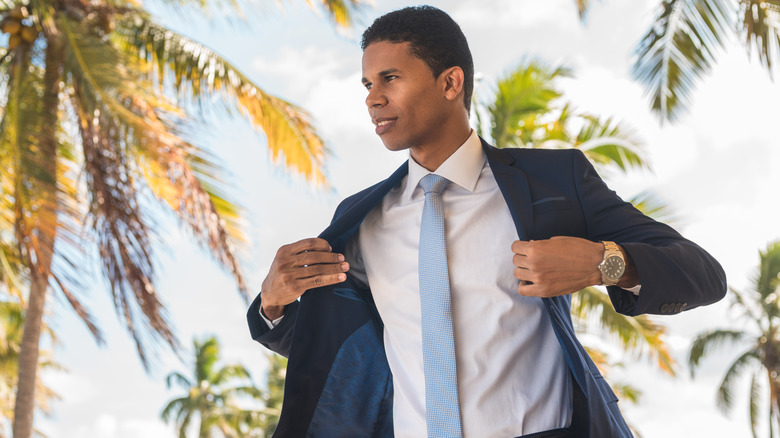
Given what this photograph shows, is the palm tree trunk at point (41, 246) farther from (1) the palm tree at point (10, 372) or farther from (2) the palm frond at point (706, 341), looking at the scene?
(2) the palm frond at point (706, 341)

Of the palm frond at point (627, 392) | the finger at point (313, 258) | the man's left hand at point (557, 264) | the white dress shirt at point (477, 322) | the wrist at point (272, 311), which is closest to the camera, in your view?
the man's left hand at point (557, 264)

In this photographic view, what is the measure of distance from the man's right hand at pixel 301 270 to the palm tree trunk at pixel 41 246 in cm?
551

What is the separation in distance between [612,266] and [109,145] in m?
6.38

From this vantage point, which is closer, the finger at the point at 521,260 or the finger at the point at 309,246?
the finger at the point at 521,260

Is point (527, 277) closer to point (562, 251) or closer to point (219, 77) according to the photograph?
point (562, 251)

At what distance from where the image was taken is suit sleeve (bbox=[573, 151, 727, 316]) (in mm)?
1732

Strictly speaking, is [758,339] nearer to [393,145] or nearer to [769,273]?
[769,273]

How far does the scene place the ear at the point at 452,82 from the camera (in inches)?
90.9

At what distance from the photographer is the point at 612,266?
1.71 metres

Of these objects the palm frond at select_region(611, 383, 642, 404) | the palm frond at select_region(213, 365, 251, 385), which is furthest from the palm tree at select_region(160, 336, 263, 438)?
the palm frond at select_region(611, 383, 642, 404)

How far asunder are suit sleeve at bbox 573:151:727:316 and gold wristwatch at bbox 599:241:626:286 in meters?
0.03

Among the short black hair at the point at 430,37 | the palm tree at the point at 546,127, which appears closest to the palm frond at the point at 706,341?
the palm tree at the point at 546,127

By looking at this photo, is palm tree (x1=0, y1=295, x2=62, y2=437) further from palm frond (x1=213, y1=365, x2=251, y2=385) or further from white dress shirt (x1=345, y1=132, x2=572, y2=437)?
white dress shirt (x1=345, y1=132, x2=572, y2=437)

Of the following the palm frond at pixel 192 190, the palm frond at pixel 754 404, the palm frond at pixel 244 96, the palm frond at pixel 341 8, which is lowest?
the palm frond at pixel 754 404
